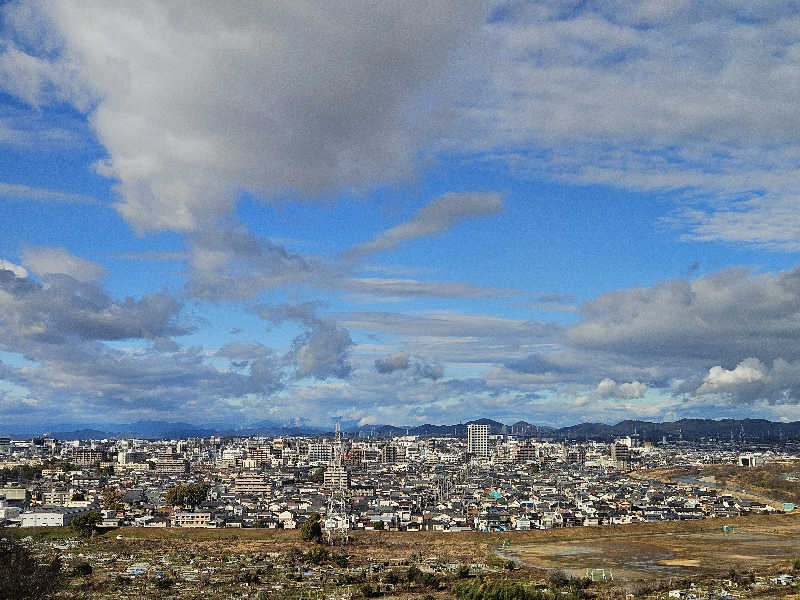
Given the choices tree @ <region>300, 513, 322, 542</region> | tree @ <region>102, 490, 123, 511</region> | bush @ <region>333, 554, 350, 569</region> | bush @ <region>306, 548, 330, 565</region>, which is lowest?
bush @ <region>333, 554, 350, 569</region>

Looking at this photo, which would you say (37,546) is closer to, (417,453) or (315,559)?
(315,559)

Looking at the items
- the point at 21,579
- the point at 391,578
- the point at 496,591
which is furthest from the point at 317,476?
the point at 21,579

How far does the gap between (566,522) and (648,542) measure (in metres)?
12.2

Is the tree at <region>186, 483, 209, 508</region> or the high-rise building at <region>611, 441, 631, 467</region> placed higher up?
the high-rise building at <region>611, 441, 631, 467</region>

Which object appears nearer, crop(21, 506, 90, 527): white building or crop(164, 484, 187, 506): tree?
crop(21, 506, 90, 527): white building

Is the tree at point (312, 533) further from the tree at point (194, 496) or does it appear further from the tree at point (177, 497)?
the tree at point (177, 497)

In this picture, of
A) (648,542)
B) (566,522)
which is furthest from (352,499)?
(648,542)

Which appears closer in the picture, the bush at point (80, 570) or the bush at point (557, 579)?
the bush at point (557, 579)

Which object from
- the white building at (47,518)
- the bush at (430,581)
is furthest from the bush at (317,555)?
the white building at (47,518)

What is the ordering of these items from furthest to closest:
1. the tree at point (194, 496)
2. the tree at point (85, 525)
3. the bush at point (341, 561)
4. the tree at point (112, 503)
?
the tree at point (194, 496), the tree at point (112, 503), the tree at point (85, 525), the bush at point (341, 561)

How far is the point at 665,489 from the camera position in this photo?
341ft

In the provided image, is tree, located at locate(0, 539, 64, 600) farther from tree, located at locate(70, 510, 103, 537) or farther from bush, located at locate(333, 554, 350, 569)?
tree, located at locate(70, 510, 103, 537)

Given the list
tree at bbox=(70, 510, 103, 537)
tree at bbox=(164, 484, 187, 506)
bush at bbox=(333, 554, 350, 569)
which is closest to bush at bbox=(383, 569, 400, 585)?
bush at bbox=(333, 554, 350, 569)

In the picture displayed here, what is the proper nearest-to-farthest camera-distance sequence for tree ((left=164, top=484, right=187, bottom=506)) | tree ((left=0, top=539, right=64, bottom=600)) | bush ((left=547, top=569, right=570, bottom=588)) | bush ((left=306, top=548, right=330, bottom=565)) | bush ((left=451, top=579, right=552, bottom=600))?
1. tree ((left=0, top=539, right=64, bottom=600))
2. bush ((left=451, top=579, right=552, bottom=600))
3. bush ((left=547, top=569, right=570, bottom=588))
4. bush ((left=306, top=548, right=330, bottom=565))
5. tree ((left=164, top=484, right=187, bottom=506))
